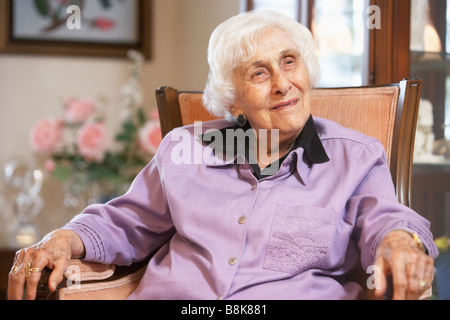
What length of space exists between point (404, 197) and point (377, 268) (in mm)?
459

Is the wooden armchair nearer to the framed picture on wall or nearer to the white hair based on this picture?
the white hair

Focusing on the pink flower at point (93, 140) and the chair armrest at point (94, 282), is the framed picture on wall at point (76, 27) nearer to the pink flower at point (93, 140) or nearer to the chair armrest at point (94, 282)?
the pink flower at point (93, 140)

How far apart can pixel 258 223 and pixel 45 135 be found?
203cm

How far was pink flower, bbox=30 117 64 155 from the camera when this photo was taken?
305cm

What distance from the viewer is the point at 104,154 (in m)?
3.13

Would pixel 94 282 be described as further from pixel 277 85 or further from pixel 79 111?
pixel 79 111

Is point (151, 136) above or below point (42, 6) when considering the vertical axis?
below

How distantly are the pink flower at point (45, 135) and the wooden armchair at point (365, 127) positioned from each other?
1.71 m

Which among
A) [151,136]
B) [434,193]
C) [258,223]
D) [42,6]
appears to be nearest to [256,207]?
[258,223]

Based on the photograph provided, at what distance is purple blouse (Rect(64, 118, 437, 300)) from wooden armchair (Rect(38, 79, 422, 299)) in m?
0.05

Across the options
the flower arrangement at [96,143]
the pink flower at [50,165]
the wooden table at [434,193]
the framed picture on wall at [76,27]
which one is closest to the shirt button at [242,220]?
the wooden table at [434,193]

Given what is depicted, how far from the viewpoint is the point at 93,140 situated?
9.82 ft

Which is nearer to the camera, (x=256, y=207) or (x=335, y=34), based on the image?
(x=256, y=207)

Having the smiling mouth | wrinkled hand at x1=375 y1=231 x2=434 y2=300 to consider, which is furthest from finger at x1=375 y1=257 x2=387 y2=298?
the smiling mouth
